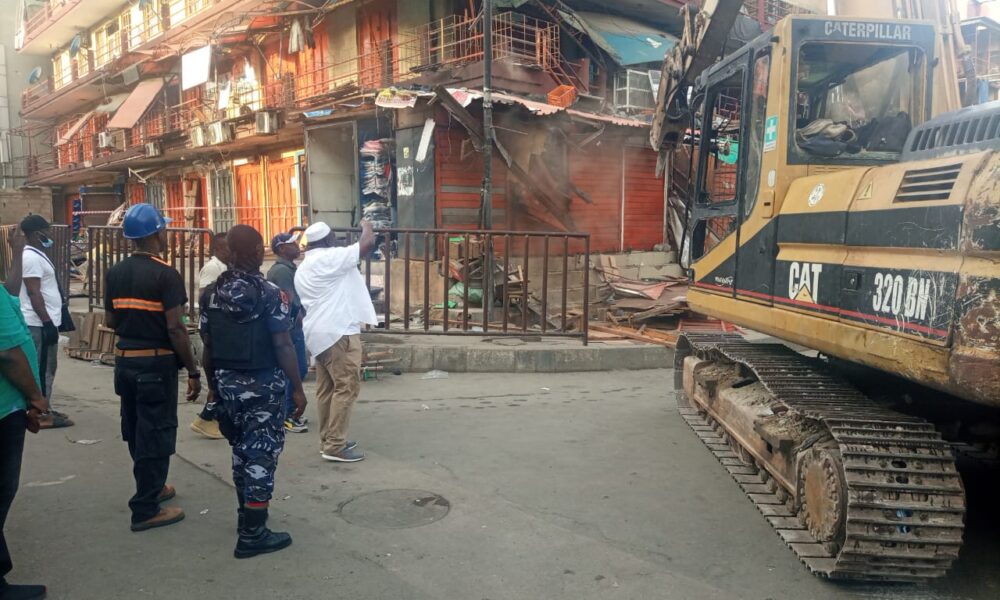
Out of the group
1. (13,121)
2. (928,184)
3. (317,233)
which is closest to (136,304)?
(317,233)

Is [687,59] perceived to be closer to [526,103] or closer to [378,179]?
[526,103]

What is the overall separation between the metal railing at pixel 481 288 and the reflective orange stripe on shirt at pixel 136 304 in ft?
13.7

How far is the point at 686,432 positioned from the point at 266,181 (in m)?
16.8

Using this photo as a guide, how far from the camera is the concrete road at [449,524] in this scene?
10.6 feet

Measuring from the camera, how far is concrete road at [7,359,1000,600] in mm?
3230

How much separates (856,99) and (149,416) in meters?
4.85

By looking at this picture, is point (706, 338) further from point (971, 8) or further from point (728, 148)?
point (971, 8)

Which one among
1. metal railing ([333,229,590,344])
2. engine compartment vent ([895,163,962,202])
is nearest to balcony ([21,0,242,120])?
metal railing ([333,229,590,344])

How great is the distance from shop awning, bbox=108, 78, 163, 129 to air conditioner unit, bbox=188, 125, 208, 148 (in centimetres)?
428

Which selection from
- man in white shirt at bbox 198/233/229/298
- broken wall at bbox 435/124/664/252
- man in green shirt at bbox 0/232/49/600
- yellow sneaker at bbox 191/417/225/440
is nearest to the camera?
man in green shirt at bbox 0/232/49/600

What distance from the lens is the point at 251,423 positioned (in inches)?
139

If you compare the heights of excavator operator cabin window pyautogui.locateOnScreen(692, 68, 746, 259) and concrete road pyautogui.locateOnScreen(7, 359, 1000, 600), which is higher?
excavator operator cabin window pyautogui.locateOnScreen(692, 68, 746, 259)

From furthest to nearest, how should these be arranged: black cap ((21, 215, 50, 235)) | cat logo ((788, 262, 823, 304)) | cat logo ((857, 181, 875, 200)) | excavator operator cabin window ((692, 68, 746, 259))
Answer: black cap ((21, 215, 50, 235)) → excavator operator cabin window ((692, 68, 746, 259)) → cat logo ((788, 262, 823, 304)) → cat logo ((857, 181, 875, 200))

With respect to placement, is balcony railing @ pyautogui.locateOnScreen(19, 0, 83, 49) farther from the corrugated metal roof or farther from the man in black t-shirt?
the man in black t-shirt
